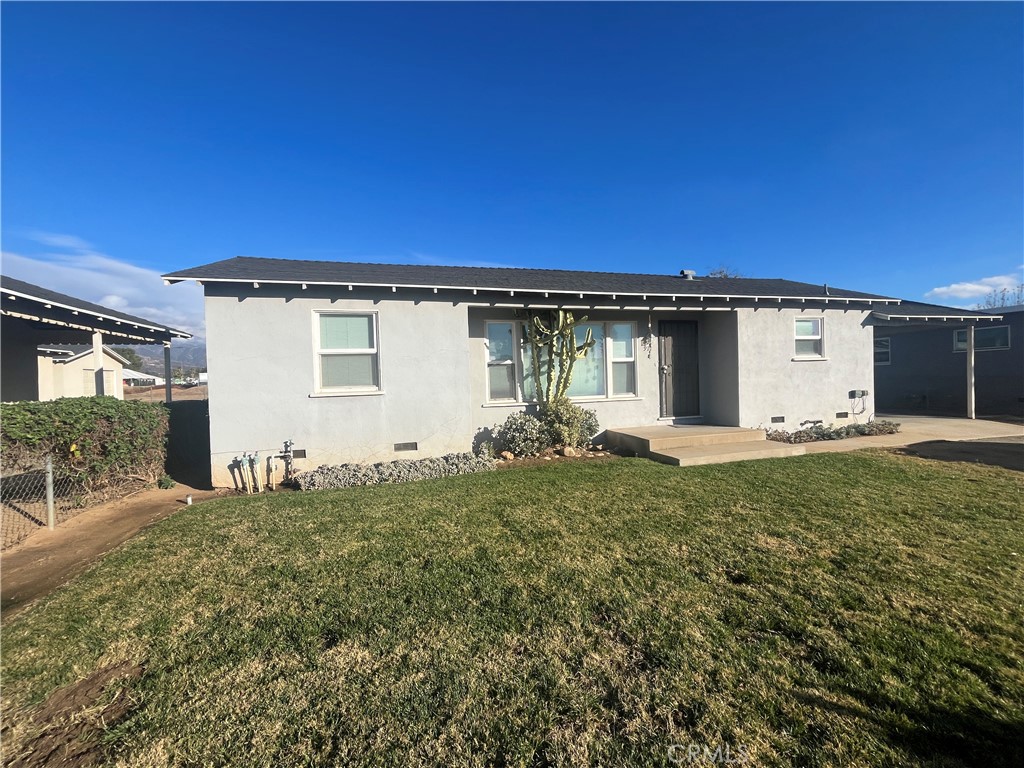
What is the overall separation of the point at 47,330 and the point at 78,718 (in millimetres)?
13045

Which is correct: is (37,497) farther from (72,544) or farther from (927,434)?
(927,434)

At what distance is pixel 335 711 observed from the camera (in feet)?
7.11

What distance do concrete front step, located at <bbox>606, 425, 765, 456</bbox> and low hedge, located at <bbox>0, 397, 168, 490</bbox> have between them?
822 cm

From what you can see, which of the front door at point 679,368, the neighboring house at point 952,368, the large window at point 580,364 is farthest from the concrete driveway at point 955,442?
the neighboring house at point 952,368

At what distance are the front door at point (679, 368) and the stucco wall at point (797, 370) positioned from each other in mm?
1081

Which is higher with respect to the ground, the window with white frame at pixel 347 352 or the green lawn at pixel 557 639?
the window with white frame at pixel 347 352

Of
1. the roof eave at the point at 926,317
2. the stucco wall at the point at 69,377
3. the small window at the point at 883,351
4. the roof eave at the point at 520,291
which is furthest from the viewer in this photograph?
the small window at the point at 883,351

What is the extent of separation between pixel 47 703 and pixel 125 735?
0.70m

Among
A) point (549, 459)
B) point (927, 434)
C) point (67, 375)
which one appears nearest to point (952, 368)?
point (927, 434)

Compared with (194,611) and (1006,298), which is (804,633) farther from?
(1006,298)

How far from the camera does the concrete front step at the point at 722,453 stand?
7.23m

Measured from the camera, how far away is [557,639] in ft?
8.84

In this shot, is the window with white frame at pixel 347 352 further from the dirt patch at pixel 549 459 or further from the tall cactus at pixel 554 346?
the tall cactus at pixel 554 346

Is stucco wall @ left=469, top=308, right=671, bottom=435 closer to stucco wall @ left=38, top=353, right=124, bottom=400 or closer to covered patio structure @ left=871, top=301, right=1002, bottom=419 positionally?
covered patio structure @ left=871, top=301, right=1002, bottom=419
